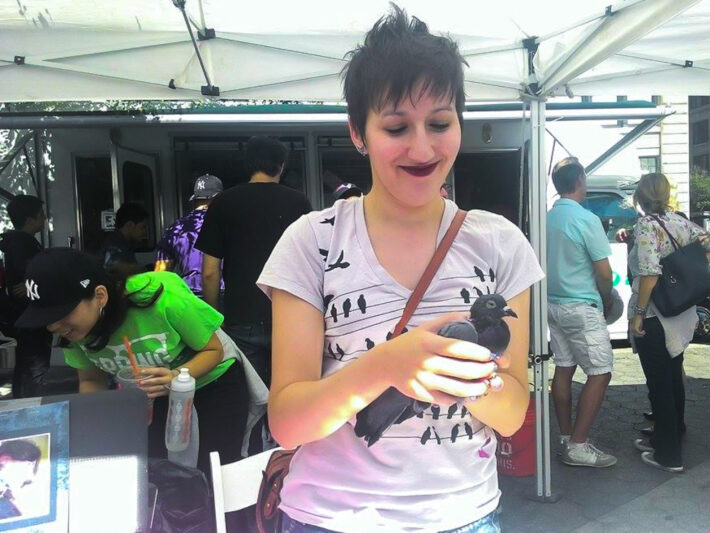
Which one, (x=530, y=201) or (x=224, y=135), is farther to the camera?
(x=224, y=135)

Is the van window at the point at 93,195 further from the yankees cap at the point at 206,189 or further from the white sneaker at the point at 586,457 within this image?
the white sneaker at the point at 586,457

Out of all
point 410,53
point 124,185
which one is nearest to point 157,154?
point 124,185

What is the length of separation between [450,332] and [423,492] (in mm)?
358

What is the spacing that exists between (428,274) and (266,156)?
269 cm

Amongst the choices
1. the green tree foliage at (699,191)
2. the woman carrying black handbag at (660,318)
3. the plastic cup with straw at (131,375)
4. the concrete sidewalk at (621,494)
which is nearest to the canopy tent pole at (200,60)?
the plastic cup with straw at (131,375)

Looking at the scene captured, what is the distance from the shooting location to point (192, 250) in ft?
13.1

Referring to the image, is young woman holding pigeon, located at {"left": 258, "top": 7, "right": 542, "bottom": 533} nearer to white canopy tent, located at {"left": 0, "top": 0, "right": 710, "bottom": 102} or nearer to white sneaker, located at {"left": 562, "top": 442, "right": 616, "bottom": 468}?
white canopy tent, located at {"left": 0, "top": 0, "right": 710, "bottom": 102}

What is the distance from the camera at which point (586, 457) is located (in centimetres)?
423

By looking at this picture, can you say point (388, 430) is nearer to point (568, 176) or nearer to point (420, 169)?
point (420, 169)

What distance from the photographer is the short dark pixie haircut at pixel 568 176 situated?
4.22 m

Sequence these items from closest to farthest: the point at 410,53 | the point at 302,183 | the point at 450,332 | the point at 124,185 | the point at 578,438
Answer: the point at 450,332
the point at 410,53
the point at 578,438
the point at 124,185
the point at 302,183

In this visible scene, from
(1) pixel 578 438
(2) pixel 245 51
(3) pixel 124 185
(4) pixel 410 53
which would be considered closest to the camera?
(4) pixel 410 53

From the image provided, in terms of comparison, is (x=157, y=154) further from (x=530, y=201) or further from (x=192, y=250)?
(x=530, y=201)

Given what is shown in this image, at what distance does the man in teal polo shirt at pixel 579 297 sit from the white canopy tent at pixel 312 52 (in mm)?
675
